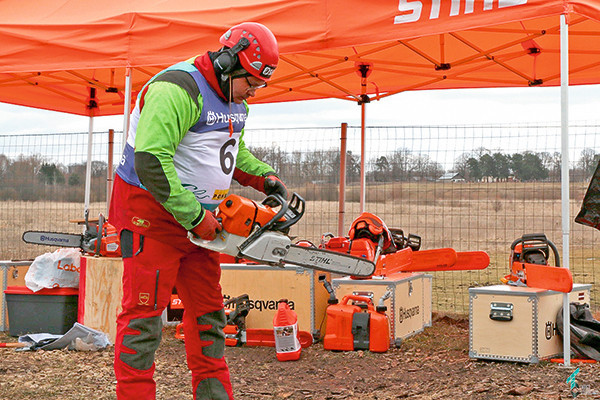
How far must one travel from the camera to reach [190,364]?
136 inches

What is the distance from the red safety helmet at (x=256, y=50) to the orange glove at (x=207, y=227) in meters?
0.73

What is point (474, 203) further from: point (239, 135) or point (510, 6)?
point (239, 135)

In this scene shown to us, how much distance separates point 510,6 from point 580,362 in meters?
2.69

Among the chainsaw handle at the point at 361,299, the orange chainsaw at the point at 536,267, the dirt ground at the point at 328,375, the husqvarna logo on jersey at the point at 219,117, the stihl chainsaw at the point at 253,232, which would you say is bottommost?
the dirt ground at the point at 328,375

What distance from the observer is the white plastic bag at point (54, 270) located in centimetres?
645

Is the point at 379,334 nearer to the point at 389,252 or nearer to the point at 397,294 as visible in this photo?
the point at 397,294

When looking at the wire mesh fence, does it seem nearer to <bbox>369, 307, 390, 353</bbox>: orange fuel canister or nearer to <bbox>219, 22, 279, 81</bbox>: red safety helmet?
<bbox>369, 307, 390, 353</bbox>: orange fuel canister

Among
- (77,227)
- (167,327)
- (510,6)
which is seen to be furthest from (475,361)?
(77,227)

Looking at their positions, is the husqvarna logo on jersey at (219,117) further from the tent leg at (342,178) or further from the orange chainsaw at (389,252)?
the tent leg at (342,178)

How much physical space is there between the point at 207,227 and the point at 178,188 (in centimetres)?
22

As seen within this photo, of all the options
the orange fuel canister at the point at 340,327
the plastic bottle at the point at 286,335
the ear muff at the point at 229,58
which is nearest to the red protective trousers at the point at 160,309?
the ear muff at the point at 229,58

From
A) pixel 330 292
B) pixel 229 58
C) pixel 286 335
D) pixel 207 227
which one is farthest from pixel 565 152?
pixel 207 227

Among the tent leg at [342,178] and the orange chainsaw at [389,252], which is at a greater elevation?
the tent leg at [342,178]

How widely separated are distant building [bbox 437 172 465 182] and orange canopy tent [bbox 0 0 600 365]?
232cm
